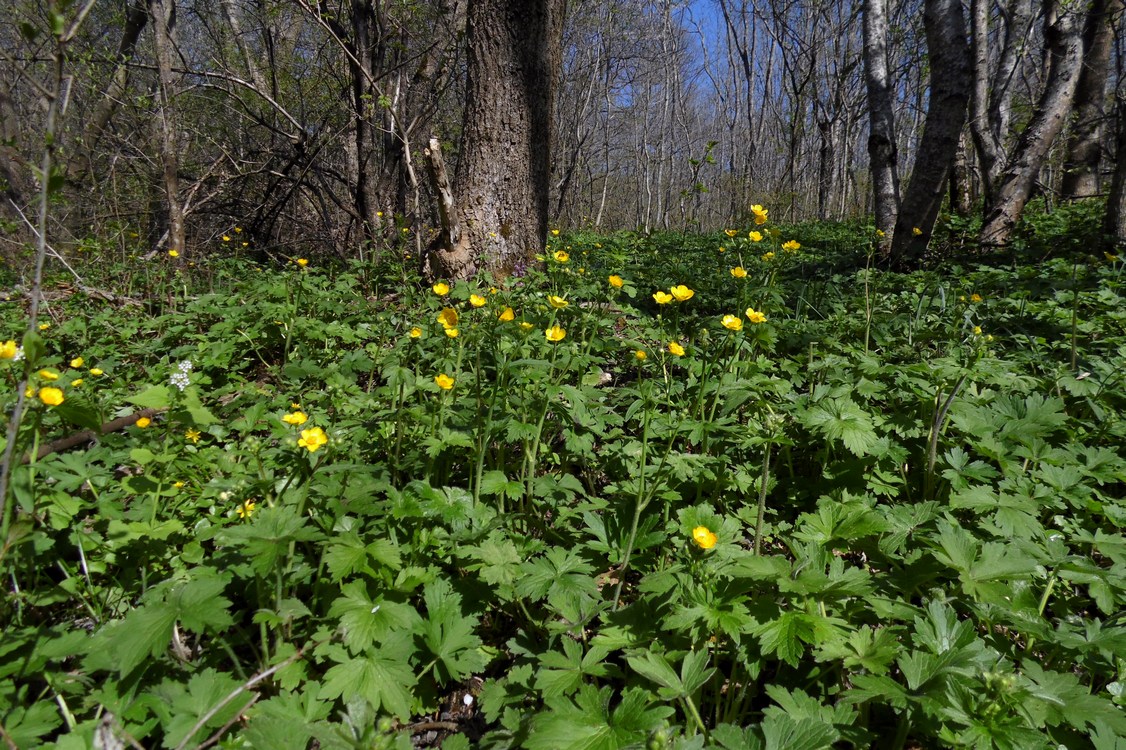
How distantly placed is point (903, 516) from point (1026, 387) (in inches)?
47.9

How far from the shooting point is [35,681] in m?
1.46

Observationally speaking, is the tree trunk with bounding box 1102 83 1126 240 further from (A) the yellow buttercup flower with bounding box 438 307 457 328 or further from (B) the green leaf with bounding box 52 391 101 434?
(B) the green leaf with bounding box 52 391 101 434

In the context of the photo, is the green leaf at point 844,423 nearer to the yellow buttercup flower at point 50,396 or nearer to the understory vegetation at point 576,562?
the understory vegetation at point 576,562

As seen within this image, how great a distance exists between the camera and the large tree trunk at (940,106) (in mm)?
4418

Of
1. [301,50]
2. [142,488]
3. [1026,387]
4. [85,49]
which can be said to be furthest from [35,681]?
[301,50]

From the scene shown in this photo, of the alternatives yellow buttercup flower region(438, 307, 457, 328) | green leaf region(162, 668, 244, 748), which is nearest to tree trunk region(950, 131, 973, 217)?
yellow buttercup flower region(438, 307, 457, 328)

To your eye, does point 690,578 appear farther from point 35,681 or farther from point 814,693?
point 35,681

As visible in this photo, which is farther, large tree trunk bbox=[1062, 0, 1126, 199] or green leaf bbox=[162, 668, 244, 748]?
large tree trunk bbox=[1062, 0, 1126, 199]

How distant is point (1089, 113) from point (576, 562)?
1076cm

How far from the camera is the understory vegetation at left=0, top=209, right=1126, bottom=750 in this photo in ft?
3.87

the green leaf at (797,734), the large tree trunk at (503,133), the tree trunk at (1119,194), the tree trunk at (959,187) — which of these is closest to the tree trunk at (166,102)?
the large tree trunk at (503,133)

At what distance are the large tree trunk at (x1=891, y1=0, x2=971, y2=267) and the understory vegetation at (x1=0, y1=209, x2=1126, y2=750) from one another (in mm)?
2254

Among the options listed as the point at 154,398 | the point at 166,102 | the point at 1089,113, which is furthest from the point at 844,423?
the point at 1089,113

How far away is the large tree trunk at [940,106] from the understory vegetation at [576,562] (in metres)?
2.25
